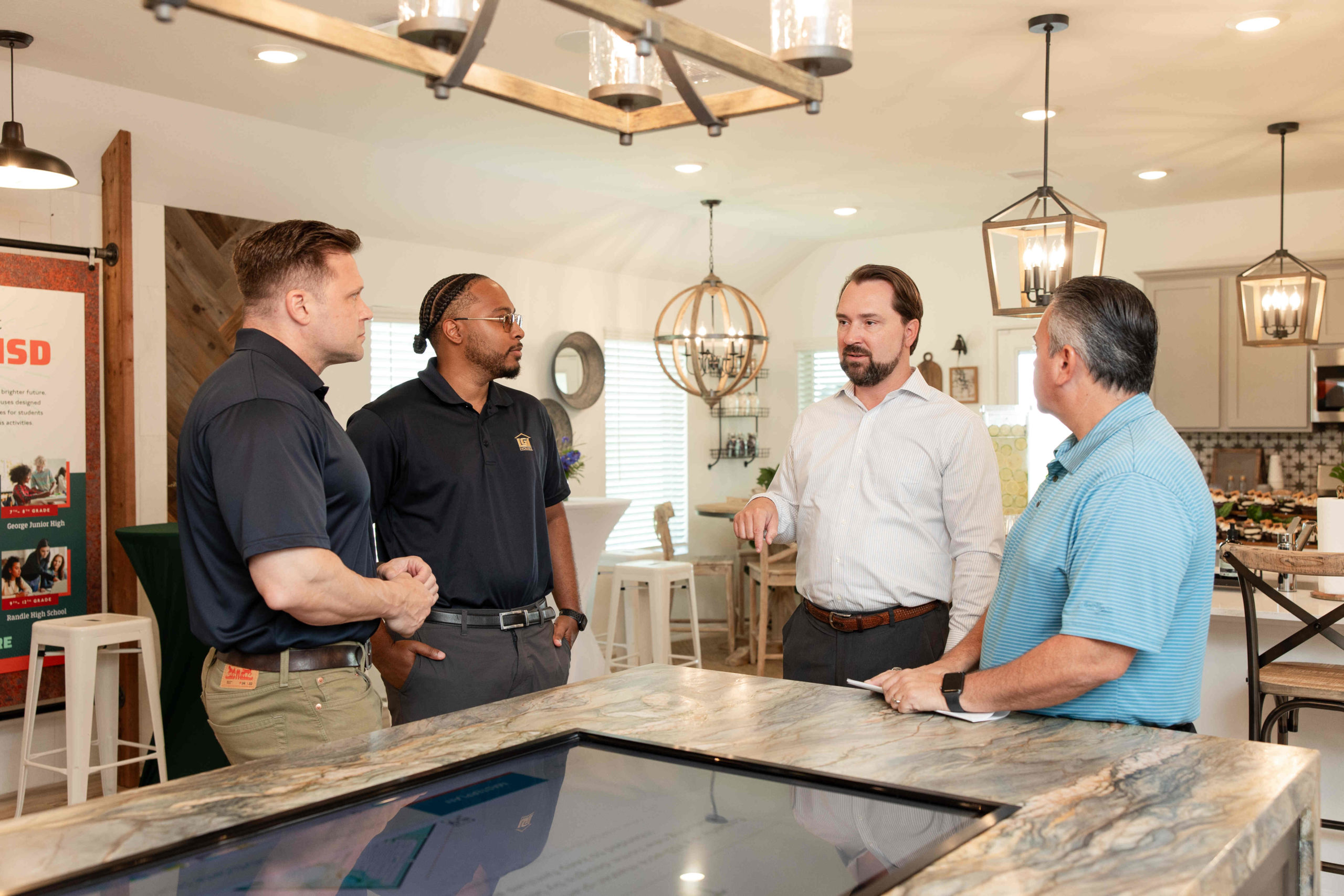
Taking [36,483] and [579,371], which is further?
[579,371]

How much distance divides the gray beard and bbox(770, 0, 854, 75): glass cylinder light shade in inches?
46.6

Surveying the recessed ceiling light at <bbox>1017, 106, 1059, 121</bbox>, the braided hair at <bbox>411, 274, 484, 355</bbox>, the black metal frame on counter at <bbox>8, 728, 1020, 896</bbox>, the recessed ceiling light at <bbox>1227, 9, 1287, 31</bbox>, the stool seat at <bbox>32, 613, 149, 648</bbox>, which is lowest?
the stool seat at <bbox>32, 613, 149, 648</bbox>

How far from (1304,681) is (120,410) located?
14.4 ft

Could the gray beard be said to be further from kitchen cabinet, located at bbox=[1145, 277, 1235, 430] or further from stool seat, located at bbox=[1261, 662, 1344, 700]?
kitchen cabinet, located at bbox=[1145, 277, 1235, 430]

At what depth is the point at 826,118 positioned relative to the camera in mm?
4871

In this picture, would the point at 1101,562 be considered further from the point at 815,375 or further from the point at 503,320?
the point at 815,375

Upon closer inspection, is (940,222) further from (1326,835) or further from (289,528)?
(289,528)

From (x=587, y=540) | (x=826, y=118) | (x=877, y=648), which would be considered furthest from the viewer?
(x=826, y=118)

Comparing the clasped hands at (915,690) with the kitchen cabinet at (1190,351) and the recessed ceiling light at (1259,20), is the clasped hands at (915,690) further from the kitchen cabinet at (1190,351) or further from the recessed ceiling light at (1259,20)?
the kitchen cabinet at (1190,351)

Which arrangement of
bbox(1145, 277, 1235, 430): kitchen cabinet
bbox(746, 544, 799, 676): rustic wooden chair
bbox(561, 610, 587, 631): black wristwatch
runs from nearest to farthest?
1. bbox(561, 610, 587, 631): black wristwatch
2. bbox(746, 544, 799, 676): rustic wooden chair
3. bbox(1145, 277, 1235, 430): kitchen cabinet

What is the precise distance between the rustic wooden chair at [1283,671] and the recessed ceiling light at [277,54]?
3.44 metres

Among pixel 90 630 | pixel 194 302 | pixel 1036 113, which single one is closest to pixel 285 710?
pixel 90 630

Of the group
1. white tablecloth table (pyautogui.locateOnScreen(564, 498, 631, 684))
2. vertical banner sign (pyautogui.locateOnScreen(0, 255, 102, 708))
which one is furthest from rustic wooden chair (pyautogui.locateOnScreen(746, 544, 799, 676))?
vertical banner sign (pyautogui.locateOnScreen(0, 255, 102, 708))

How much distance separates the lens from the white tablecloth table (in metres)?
4.63
